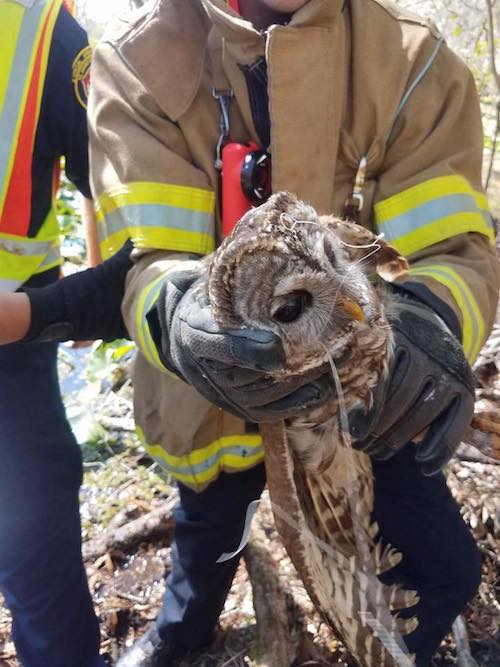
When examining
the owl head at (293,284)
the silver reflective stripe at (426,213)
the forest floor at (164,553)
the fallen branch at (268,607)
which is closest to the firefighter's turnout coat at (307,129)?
the silver reflective stripe at (426,213)

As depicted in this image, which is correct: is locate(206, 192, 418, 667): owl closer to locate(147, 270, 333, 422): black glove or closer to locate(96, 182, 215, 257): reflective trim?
locate(147, 270, 333, 422): black glove

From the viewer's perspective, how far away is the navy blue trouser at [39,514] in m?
2.37

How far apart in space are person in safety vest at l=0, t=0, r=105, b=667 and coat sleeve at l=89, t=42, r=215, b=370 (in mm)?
305

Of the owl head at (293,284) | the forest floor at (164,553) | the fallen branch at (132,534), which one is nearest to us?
the owl head at (293,284)

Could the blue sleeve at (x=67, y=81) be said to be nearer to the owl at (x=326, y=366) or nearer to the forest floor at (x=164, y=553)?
the owl at (x=326, y=366)

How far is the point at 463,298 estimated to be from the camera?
1.81 m

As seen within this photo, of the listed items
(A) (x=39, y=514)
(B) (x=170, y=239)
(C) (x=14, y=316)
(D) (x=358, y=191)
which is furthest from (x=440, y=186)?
(A) (x=39, y=514)

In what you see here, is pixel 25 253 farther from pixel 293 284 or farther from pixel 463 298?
pixel 463 298

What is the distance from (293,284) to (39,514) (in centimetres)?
164

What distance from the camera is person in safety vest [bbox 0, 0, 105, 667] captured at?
7.38 feet

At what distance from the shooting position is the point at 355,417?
1620 millimetres

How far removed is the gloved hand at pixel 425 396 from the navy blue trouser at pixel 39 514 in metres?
1.37

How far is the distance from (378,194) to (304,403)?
0.89m

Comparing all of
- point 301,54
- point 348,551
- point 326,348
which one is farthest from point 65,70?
point 348,551
